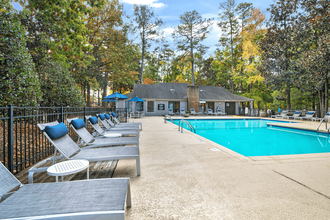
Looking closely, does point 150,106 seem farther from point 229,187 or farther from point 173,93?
point 229,187

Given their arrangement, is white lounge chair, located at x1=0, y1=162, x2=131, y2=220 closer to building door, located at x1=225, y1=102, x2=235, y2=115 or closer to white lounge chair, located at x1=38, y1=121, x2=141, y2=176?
white lounge chair, located at x1=38, y1=121, x2=141, y2=176

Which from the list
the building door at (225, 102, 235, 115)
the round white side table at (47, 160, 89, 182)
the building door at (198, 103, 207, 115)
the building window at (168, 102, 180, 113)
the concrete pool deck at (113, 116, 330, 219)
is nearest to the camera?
the concrete pool deck at (113, 116, 330, 219)

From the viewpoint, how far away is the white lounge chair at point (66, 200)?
132 cm

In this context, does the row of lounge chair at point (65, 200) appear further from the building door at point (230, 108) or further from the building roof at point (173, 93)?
the building door at point (230, 108)

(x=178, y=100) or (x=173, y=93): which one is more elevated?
(x=173, y=93)

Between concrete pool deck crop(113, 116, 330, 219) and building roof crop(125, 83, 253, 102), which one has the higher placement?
building roof crop(125, 83, 253, 102)

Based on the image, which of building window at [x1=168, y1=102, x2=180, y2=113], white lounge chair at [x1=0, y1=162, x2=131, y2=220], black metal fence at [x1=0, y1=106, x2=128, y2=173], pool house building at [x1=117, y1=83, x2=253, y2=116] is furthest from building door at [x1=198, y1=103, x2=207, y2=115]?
white lounge chair at [x1=0, y1=162, x2=131, y2=220]

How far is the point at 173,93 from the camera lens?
25.6 metres

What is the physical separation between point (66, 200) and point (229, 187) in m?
2.10

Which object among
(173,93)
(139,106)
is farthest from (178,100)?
(139,106)

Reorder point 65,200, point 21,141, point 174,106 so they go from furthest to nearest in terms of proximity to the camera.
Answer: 1. point 174,106
2. point 21,141
3. point 65,200

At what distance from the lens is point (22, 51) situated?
5.34 metres

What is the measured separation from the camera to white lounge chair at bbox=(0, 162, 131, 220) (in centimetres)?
132

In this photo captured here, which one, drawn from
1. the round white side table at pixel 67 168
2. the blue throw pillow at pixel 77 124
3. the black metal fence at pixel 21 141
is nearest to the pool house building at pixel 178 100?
the black metal fence at pixel 21 141
